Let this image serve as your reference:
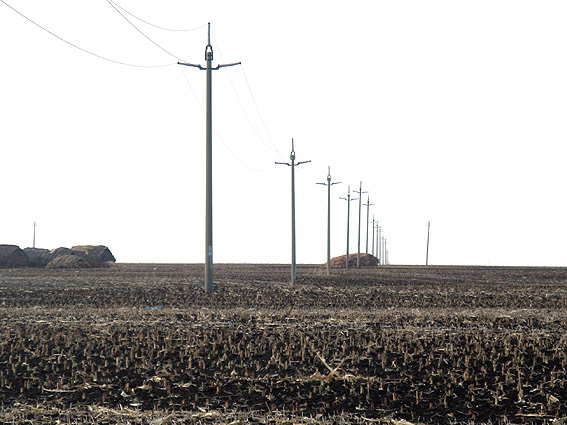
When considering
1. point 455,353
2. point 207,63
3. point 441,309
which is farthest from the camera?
point 207,63

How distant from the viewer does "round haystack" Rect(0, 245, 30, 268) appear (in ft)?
182

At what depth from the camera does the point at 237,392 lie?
33.7 feet

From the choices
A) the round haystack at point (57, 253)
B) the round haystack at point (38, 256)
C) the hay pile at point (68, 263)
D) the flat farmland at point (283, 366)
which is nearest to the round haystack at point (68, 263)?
the hay pile at point (68, 263)

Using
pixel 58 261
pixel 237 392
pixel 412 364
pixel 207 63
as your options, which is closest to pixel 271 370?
Result: pixel 237 392

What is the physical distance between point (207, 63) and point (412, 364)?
20812 mm

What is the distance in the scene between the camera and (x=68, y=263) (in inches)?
2195

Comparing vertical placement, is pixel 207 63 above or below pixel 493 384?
above

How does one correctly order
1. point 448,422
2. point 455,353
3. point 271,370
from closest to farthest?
point 448,422, point 271,370, point 455,353

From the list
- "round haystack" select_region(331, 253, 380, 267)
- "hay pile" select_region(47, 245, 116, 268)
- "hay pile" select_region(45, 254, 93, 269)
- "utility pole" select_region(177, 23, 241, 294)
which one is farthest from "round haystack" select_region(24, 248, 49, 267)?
"utility pole" select_region(177, 23, 241, 294)

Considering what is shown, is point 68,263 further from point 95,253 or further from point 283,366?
point 283,366

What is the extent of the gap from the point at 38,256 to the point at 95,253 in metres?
6.73

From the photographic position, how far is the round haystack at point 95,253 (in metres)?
63.6

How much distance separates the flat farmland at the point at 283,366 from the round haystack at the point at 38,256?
41010 millimetres

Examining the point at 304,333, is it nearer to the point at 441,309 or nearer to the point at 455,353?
the point at 455,353
